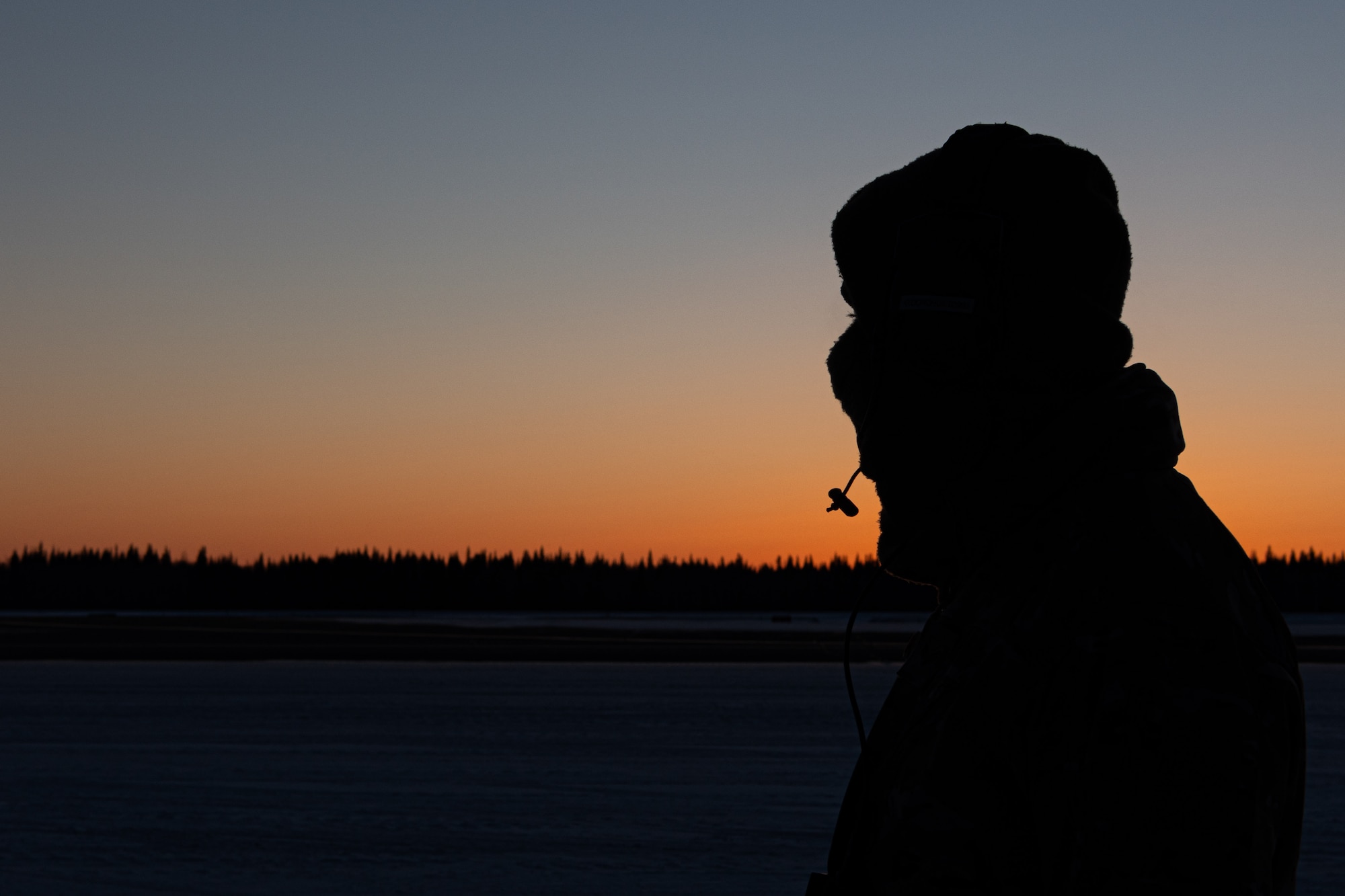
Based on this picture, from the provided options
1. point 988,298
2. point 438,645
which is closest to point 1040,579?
point 988,298

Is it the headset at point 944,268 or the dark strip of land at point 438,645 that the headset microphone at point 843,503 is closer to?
the headset at point 944,268

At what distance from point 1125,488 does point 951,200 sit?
597mm

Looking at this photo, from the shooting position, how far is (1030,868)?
74.8 inches

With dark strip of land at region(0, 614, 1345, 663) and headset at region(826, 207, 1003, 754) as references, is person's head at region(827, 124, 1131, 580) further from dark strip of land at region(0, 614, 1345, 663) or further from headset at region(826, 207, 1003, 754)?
dark strip of land at region(0, 614, 1345, 663)

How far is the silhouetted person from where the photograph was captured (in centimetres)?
178

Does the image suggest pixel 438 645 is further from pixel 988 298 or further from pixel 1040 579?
pixel 1040 579

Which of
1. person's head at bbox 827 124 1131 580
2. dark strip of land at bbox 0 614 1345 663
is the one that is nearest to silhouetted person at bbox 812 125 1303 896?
person's head at bbox 827 124 1131 580

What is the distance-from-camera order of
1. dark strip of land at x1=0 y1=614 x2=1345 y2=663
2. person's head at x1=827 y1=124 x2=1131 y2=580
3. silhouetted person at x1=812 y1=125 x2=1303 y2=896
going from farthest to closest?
dark strip of land at x1=0 y1=614 x2=1345 y2=663
person's head at x1=827 y1=124 x2=1131 y2=580
silhouetted person at x1=812 y1=125 x2=1303 y2=896

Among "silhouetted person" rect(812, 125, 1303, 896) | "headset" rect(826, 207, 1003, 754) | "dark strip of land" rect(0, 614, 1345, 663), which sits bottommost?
"dark strip of land" rect(0, 614, 1345, 663)

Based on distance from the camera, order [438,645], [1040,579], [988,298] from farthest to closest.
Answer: [438,645], [988,298], [1040,579]

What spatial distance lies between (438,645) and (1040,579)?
61.5m

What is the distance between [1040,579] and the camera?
2035 mm

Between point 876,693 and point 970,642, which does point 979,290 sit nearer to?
point 970,642

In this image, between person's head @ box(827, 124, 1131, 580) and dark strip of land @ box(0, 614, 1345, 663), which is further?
dark strip of land @ box(0, 614, 1345, 663)
